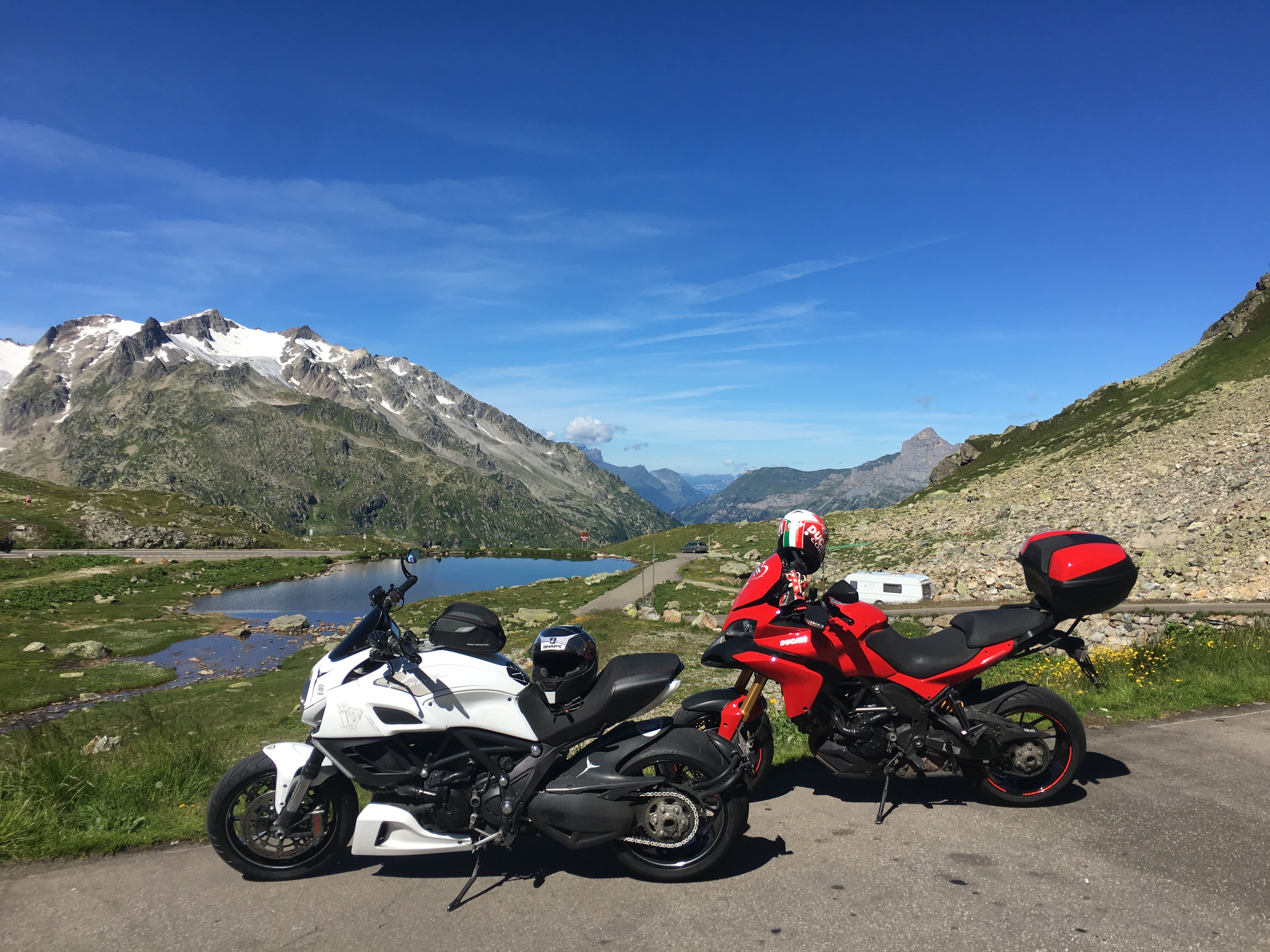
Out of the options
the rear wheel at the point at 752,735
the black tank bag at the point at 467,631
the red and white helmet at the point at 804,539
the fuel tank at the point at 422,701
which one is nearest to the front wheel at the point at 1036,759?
the rear wheel at the point at 752,735

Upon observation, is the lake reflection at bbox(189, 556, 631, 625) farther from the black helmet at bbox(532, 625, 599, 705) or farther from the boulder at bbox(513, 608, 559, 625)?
the black helmet at bbox(532, 625, 599, 705)

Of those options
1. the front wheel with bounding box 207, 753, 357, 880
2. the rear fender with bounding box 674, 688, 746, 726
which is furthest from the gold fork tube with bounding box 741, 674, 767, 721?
the front wheel with bounding box 207, 753, 357, 880

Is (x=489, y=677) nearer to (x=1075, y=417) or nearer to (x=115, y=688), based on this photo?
(x=115, y=688)

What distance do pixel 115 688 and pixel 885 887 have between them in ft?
105

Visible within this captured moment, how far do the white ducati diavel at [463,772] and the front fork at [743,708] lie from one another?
97cm

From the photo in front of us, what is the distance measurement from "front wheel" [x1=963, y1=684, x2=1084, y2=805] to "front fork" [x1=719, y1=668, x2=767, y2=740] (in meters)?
2.06

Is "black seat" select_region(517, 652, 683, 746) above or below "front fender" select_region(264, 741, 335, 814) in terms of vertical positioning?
above

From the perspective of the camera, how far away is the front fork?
6281 mm

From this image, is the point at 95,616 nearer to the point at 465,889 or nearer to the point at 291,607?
the point at 291,607

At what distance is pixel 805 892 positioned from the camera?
15.4 feet

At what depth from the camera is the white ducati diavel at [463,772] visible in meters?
5.06

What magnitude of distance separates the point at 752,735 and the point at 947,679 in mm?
1942

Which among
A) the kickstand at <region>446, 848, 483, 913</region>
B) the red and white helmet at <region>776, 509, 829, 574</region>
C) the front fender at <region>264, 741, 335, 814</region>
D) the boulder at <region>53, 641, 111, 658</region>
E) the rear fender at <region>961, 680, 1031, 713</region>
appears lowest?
the boulder at <region>53, 641, 111, 658</region>

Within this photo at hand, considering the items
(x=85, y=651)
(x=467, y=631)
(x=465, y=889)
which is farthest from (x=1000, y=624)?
(x=85, y=651)
